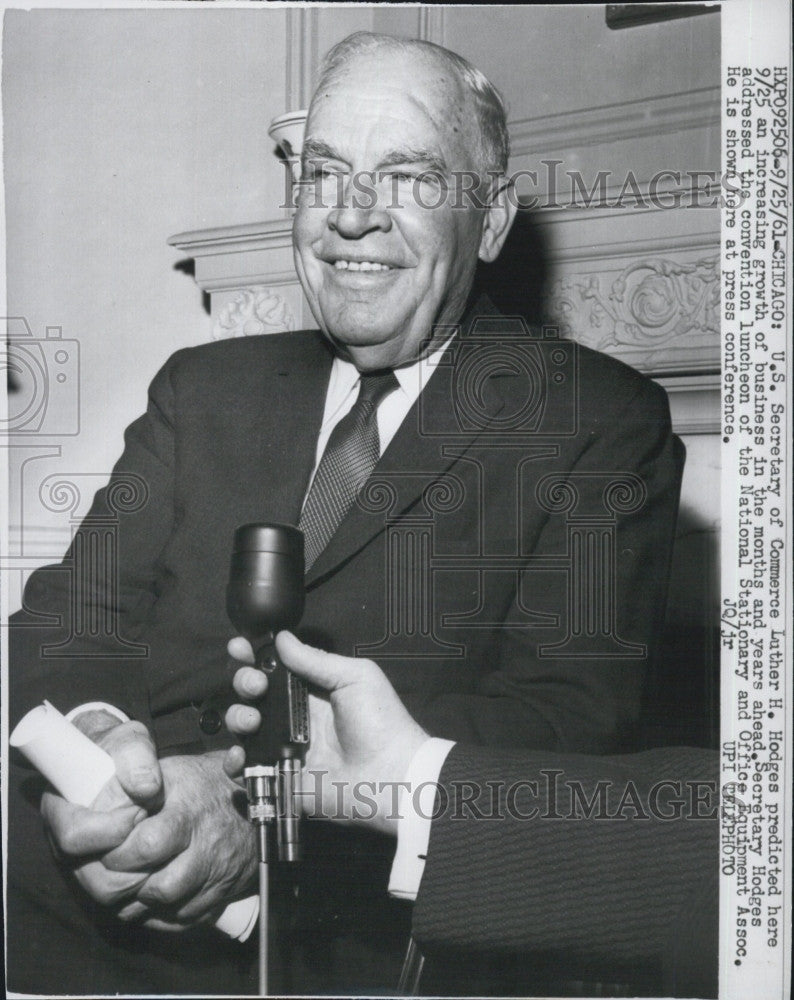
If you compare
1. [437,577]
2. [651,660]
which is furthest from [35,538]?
[651,660]

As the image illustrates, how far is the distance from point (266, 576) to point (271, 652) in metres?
0.09

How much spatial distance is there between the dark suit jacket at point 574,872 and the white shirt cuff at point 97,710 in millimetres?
378

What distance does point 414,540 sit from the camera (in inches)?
48.3

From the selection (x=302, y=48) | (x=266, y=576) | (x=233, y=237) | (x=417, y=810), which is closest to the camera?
(x=266, y=576)

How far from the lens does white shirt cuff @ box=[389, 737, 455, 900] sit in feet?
3.88

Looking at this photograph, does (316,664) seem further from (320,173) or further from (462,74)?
(462,74)

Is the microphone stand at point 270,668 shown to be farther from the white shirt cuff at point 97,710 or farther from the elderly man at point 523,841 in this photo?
the white shirt cuff at point 97,710

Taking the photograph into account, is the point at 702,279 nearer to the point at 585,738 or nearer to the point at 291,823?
the point at 585,738

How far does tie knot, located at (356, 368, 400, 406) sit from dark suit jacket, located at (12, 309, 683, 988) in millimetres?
44

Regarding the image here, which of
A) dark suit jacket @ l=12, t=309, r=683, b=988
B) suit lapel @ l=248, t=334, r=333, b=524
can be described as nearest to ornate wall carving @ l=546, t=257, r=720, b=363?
dark suit jacket @ l=12, t=309, r=683, b=988

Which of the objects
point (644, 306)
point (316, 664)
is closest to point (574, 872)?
point (316, 664)

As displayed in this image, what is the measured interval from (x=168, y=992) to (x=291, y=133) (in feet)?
3.41

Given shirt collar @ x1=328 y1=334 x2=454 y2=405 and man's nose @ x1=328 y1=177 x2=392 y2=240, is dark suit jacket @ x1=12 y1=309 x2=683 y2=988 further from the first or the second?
man's nose @ x1=328 y1=177 x2=392 y2=240

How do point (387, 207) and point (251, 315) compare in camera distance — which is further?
point (251, 315)
